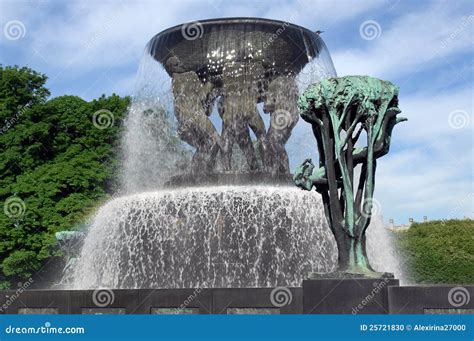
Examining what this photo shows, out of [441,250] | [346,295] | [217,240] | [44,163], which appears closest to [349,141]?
[346,295]

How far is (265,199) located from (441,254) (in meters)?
32.9

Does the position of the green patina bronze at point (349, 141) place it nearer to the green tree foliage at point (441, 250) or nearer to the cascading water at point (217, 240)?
the cascading water at point (217, 240)

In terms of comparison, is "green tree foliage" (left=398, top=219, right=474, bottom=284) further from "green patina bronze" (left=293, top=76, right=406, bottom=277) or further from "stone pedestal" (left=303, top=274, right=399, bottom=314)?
"stone pedestal" (left=303, top=274, right=399, bottom=314)

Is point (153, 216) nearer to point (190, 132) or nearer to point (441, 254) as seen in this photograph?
point (190, 132)

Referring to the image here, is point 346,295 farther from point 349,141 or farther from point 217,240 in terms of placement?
point 217,240

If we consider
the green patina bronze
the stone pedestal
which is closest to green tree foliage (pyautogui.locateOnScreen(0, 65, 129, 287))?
the green patina bronze

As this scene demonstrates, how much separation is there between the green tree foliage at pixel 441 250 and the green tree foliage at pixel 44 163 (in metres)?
14.7

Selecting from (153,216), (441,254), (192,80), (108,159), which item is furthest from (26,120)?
(441,254)

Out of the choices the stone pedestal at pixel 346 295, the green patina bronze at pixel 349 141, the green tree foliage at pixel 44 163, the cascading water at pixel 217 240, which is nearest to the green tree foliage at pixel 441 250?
the green tree foliage at pixel 44 163

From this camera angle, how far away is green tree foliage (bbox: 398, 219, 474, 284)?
1516 inches

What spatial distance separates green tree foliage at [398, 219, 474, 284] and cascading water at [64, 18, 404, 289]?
51.9 ft

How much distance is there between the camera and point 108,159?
31000 millimetres

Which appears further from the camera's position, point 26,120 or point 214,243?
point 26,120

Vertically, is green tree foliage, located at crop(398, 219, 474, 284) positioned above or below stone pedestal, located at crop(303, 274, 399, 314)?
above
